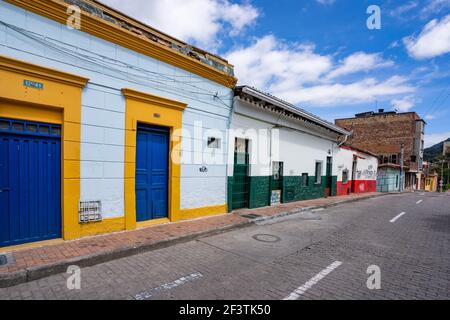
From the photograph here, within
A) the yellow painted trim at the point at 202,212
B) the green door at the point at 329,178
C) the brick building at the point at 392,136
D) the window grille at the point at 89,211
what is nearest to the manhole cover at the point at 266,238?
the yellow painted trim at the point at 202,212

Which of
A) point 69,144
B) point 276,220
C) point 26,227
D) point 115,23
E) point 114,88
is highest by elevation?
point 115,23

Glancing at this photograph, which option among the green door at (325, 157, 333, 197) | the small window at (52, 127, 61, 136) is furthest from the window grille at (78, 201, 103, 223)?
the green door at (325, 157, 333, 197)

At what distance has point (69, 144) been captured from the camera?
16.5 ft

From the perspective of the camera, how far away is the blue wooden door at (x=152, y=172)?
6344mm

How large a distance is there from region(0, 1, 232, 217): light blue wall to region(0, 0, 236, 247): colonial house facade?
0.07 ft

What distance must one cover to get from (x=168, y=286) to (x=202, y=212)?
13.6ft

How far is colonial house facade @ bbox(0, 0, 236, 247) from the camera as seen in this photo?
4484 mm

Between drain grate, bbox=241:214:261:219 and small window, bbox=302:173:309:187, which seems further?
small window, bbox=302:173:309:187

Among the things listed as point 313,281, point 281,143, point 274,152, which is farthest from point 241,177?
point 313,281

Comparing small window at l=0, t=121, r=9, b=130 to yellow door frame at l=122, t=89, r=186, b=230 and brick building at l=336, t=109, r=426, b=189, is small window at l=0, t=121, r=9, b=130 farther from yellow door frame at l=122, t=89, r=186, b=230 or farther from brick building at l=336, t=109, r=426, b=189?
brick building at l=336, t=109, r=426, b=189

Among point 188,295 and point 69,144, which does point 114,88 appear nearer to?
point 69,144
